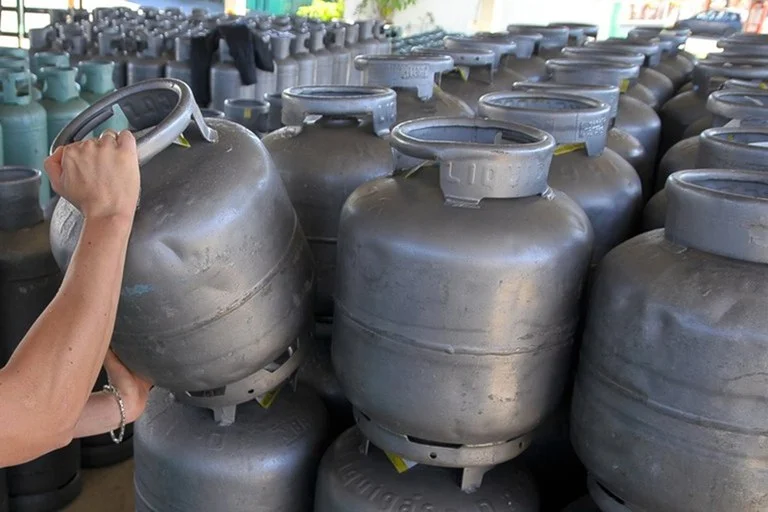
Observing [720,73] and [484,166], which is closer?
[484,166]

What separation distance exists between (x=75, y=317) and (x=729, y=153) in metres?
0.80

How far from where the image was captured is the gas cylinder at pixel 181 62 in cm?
328

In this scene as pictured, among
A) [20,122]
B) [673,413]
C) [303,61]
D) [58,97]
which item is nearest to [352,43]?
[303,61]

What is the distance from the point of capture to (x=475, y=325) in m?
0.85

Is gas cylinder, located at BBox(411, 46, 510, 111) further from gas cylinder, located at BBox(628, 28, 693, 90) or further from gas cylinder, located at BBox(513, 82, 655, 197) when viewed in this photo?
gas cylinder, located at BBox(628, 28, 693, 90)

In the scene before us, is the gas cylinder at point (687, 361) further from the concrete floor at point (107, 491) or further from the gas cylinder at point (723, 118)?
the concrete floor at point (107, 491)

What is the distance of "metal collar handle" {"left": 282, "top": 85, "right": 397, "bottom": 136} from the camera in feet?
3.78

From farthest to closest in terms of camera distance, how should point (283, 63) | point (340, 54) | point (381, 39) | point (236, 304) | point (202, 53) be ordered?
point (381, 39)
point (340, 54)
point (283, 63)
point (202, 53)
point (236, 304)

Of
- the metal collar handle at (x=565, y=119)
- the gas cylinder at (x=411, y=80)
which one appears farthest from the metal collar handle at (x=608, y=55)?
the metal collar handle at (x=565, y=119)

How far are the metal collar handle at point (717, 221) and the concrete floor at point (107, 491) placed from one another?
1.31 meters

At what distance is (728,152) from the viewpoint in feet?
3.43

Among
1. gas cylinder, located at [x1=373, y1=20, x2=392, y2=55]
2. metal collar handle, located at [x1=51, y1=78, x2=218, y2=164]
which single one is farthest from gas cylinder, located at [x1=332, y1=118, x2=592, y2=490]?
gas cylinder, located at [x1=373, y1=20, x2=392, y2=55]

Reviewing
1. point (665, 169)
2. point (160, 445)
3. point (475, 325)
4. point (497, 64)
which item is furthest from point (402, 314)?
point (497, 64)

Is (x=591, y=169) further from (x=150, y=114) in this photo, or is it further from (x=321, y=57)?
(x=321, y=57)
